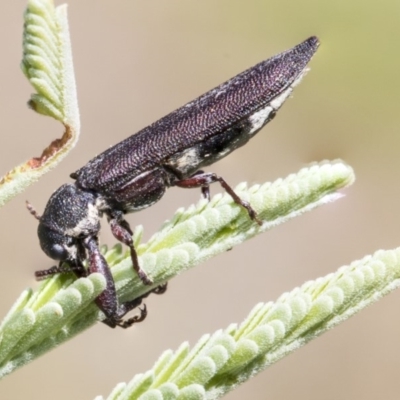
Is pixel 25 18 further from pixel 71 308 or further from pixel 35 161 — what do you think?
pixel 71 308

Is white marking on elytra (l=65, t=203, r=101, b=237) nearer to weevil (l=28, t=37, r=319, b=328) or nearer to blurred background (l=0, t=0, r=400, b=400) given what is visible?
weevil (l=28, t=37, r=319, b=328)

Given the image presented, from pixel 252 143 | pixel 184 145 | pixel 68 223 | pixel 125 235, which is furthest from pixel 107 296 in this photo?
pixel 252 143

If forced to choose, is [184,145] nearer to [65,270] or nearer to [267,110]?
[267,110]

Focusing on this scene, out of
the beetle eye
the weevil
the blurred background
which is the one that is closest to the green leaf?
the beetle eye

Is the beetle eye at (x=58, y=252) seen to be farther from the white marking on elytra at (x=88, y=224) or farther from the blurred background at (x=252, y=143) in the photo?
the blurred background at (x=252, y=143)

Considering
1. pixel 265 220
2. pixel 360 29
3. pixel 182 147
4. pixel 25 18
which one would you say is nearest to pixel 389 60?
pixel 360 29

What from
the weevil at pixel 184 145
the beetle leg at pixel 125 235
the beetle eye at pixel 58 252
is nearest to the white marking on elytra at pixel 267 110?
the weevil at pixel 184 145
